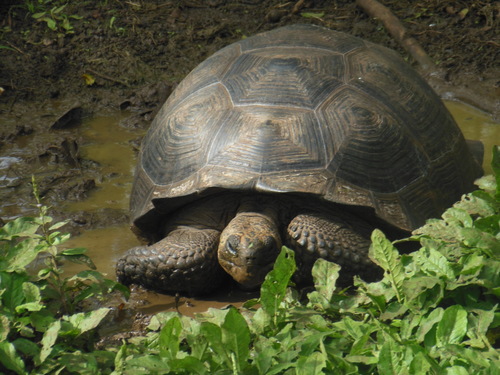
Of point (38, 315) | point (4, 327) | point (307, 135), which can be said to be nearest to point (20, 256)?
point (38, 315)

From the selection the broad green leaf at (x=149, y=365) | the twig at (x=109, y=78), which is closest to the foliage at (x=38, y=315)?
the broad green leaf at (x=149, y=365)

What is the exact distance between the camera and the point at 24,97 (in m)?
6.93

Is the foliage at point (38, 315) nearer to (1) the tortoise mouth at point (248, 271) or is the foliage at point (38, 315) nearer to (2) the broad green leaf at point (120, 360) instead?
(2) the broad green leaf at point (120, 360)

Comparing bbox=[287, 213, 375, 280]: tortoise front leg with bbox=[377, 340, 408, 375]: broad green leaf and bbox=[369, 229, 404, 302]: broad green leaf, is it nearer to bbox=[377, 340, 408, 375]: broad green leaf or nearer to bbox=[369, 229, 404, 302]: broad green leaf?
bbox=[369, 229, 404, 302]: broad green leaf

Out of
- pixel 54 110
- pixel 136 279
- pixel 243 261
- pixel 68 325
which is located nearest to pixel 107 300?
pixel 136 279

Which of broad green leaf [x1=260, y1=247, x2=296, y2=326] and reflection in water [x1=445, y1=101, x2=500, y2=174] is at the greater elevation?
broad green leaf [x1=260, y1=247, x2=296, y2=326]

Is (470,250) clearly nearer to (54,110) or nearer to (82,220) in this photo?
(82,220)

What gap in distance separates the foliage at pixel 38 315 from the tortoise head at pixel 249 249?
30.7 inches

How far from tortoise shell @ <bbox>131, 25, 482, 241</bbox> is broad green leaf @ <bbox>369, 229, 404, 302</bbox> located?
35.0 inches

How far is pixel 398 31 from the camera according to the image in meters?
7.71

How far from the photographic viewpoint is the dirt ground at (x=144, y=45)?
675cm

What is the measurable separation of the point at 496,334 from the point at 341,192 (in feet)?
4.45

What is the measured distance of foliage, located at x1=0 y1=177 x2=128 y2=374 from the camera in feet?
8.74

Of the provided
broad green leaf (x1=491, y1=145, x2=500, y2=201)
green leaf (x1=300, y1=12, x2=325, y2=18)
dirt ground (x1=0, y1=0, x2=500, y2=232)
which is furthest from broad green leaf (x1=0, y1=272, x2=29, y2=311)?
green leaf (x1=300, y1=12, x2=325, y2=18)
